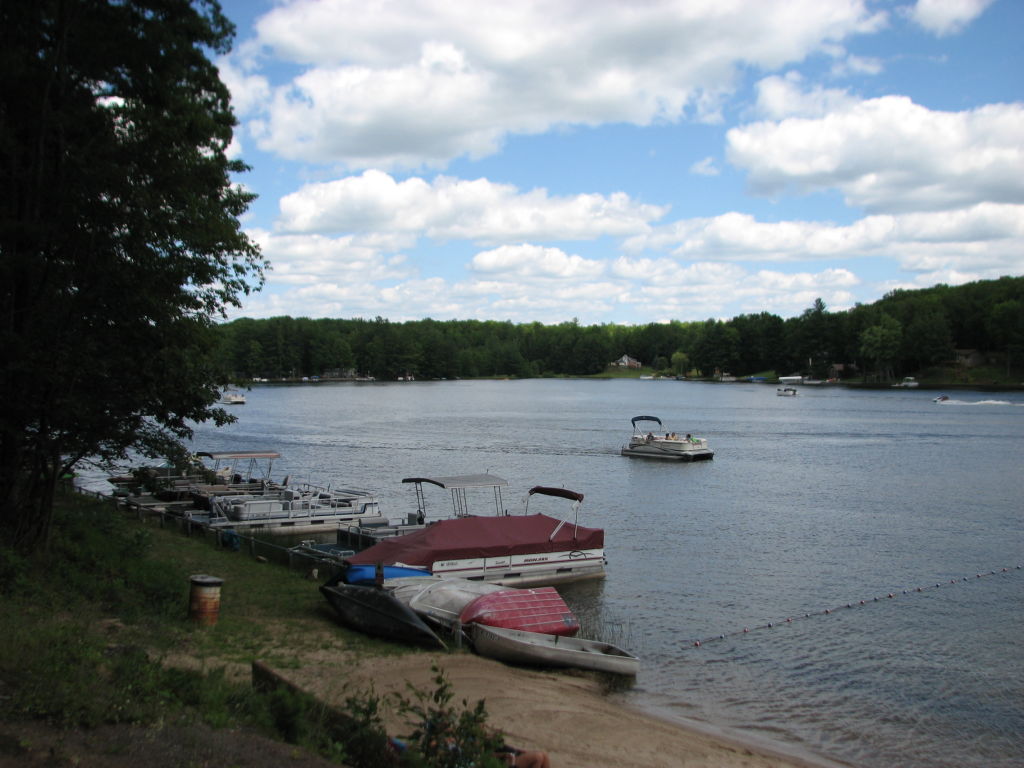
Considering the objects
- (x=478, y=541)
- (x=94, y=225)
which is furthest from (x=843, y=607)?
(x=94, y=225)

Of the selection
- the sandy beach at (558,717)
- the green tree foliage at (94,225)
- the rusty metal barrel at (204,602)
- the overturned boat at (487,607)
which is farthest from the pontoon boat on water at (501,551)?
the green tree foliage at (94,225)

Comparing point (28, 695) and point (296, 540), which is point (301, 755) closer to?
point (28, 695)

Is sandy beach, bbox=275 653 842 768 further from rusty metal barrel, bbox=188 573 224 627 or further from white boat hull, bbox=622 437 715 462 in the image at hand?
white boat hull, bbox=622 437 715 462

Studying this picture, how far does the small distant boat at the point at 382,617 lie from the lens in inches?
665

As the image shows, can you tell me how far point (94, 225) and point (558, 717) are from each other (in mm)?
12354

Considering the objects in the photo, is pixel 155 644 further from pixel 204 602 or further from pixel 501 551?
pixel 501 551

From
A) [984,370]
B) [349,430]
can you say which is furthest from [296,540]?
[984,370]

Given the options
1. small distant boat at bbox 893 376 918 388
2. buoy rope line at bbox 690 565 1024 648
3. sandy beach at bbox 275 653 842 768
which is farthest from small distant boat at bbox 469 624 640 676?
small distant boat at bbox 893 376 918 388

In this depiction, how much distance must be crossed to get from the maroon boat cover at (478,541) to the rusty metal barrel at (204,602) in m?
7.07

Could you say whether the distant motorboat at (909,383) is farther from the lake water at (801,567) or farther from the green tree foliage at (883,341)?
the lake water at (801,567)

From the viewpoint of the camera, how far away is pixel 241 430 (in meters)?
88.4

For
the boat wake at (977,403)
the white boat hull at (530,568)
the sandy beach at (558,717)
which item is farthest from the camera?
the boat wake at (977,403)

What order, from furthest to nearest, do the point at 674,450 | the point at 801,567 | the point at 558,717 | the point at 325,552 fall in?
the point at 674,450 → the point at 801,567 → the point at 325,552 → the point at 558,717

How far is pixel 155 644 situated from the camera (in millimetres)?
13266
